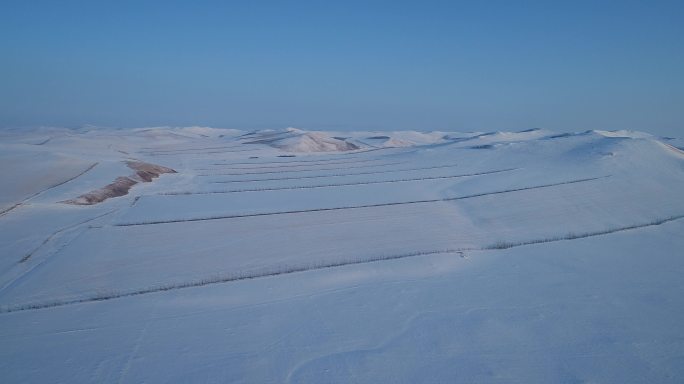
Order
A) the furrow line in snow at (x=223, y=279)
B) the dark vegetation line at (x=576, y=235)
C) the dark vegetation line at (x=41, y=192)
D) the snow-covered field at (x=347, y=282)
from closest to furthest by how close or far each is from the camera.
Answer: the snow-covered field at (x=347, y=282) → the furrow line in snow at (x=223, y=279) → the dark vegetation line at (x=576, y=235) → the dark vegetation line at (x=41, y=192)

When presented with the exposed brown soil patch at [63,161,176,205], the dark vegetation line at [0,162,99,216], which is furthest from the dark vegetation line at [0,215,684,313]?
the exposed brown soil patch at [63,161,176,205]

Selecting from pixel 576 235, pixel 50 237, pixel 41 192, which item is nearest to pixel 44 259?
pixel 50 237

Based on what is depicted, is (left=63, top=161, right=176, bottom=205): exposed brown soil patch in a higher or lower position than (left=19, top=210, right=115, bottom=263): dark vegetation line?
lower

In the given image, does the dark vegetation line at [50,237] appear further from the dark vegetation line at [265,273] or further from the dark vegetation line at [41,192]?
the dark vegetation line at [265,273]

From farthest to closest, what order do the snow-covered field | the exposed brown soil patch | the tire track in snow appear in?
the exposed brown soil patch < the tire track in snow < the snow-covered field

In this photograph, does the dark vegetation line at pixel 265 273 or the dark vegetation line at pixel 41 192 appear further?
the dark vegetation line at pixel 41 192

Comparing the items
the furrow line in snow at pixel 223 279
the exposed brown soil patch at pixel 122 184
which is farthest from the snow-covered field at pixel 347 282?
the exposed brown soil patch at pixel 122 184

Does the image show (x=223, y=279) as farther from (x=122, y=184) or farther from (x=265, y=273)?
(x=122, y=184)

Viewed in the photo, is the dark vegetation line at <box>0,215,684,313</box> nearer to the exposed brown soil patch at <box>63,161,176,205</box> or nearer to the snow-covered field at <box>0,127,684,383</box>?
the snow-covered field at <box>0,127,684,383</box>

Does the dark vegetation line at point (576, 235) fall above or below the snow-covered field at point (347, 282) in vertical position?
below
